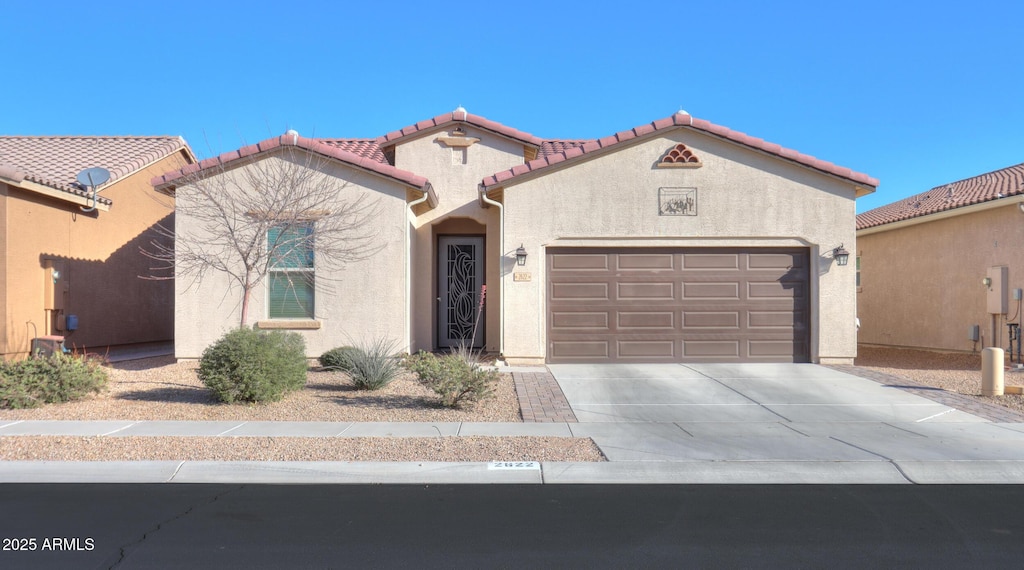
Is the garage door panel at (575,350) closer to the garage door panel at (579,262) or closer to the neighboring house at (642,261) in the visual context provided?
the neighboring house at (642,261)

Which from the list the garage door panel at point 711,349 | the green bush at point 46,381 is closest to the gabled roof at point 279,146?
the green bush at point 46,381

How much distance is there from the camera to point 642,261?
13242mm

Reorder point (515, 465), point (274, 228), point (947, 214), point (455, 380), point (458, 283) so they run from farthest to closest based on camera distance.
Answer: point (947, 214)
point (458, 283)
point (274, 228)
point (455, 380)
point (515, 465)

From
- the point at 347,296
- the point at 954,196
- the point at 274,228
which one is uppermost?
the point at 954,196

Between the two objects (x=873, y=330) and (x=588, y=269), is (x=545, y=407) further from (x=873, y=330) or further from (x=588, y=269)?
(x=873, y=330)

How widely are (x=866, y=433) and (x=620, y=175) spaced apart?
6.61 meters

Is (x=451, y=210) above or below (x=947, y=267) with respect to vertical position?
above

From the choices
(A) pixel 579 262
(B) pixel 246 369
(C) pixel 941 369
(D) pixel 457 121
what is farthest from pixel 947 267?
(B) pixel 246 369

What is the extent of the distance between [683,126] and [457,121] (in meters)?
4.92

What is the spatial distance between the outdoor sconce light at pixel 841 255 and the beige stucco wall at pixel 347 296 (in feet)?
26.5

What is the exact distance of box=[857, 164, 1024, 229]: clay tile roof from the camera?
→ 15141 millimetres

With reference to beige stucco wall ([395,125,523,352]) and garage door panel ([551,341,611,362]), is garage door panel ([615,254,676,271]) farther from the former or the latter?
beige stucco wall ([395,125,523,352])

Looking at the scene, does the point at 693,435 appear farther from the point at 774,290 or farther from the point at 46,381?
the point at 46,381

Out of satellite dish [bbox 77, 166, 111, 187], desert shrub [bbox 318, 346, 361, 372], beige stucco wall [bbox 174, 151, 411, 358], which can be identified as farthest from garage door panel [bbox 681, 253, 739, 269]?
satellite dish [bbox 77, 166, 111, 187]
